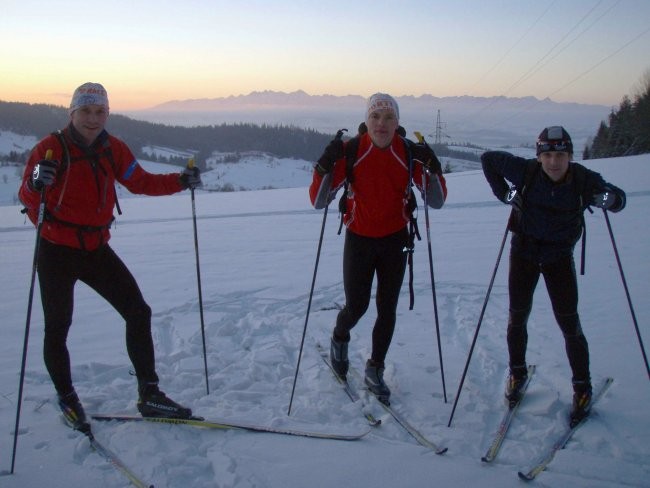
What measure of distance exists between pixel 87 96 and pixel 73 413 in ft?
7.11

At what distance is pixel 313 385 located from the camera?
3.92 metres

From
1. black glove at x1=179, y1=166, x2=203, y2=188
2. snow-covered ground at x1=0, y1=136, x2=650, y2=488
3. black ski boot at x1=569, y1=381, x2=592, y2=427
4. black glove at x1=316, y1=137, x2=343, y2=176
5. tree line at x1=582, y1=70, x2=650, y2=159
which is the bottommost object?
snow-covered ground at x1=0, y1=136, x2=650, y2=488

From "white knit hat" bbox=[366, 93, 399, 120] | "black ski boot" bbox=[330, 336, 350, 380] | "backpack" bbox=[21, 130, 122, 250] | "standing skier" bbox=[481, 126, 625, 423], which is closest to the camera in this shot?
"backpack" bbox=[21, 130, 122, 250]

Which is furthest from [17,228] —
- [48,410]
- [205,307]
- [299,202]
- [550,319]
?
[550,319]

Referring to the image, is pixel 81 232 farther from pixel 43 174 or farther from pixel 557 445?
pixel 557 445

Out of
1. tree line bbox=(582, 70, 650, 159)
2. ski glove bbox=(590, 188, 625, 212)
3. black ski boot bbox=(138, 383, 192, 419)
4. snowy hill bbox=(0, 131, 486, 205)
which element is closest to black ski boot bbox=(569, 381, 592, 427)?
Answer: ski glove bbox=(590, 188, 625, 212)

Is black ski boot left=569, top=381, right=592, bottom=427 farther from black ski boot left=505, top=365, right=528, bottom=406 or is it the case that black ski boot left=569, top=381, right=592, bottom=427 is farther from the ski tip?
the ski tip

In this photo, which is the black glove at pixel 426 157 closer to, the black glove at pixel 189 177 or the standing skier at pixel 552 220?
the standing skier at pixel 552 220

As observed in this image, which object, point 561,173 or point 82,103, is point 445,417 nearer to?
point 561,173

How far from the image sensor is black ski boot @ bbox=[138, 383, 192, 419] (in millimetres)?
A: 3307

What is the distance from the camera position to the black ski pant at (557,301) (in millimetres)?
3260

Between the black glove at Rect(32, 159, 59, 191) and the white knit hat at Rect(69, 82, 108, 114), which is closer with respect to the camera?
the black glove at Rect(32, 159, 59, 191)

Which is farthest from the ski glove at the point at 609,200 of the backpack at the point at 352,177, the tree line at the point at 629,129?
the tree line at the point at 629,129

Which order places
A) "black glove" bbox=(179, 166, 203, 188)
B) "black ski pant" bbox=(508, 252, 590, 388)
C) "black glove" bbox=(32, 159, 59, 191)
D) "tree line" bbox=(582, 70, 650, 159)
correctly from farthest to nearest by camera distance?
"tree line" bbox=(582, 70, 650, 159), "black glove" bbox=(179, 166, 203, 188), "black ski pant" bbox=(508, 252, 590, 388), "black glove" bbox=(32, 159, 59, 191)
